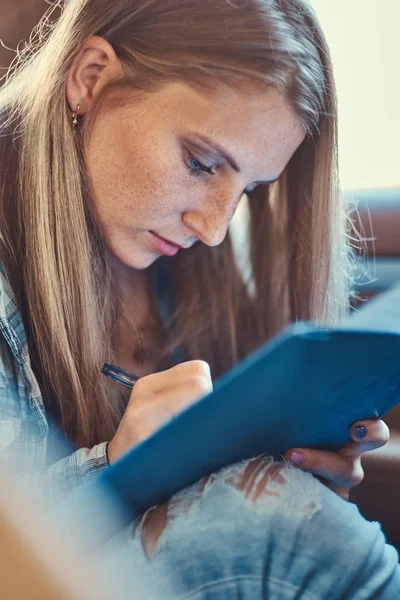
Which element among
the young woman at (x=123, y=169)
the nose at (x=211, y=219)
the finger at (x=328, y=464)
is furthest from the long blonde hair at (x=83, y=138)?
the finger at (x=328, y=464)

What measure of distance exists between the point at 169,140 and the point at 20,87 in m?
0.19

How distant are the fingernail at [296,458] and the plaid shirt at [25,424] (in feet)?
0.59

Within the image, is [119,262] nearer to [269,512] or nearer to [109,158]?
[109,158]

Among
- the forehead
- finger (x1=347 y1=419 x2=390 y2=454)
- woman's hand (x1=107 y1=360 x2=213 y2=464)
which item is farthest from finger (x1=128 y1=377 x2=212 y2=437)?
the forehead

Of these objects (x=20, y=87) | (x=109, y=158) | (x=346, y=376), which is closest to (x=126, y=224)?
(x=109, y=158)

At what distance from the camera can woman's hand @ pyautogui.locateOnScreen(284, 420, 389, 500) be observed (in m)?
0.58

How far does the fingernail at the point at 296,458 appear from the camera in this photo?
565 mm

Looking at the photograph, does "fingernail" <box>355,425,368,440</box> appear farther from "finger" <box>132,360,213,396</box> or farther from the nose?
the nose

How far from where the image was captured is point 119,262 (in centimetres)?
83

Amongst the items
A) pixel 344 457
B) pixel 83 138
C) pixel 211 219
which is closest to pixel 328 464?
pixel 344 457

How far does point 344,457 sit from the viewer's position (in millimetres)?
637

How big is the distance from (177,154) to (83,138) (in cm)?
10

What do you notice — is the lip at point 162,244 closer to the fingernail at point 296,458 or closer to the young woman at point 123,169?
the young woman at point 123,169

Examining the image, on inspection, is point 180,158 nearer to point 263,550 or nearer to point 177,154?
point 177,154
